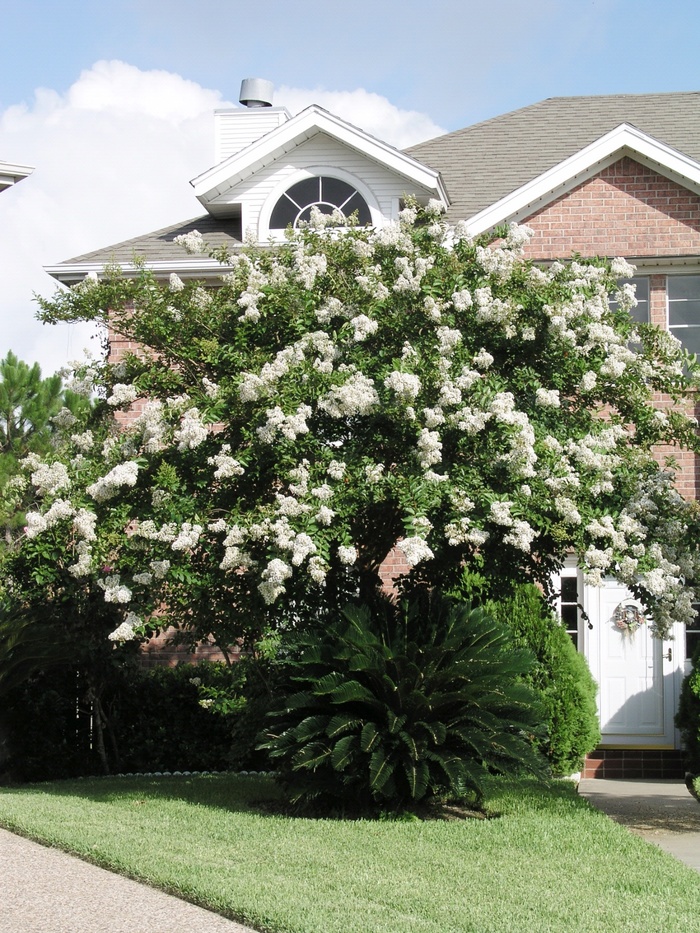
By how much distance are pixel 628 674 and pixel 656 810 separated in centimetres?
379

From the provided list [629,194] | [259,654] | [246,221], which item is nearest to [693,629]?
[629,194]

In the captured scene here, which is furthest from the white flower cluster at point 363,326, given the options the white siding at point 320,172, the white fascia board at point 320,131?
the white siding at point 320,172

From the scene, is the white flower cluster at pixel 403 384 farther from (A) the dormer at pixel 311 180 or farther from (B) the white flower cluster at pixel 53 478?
(A) the dormer at pixel 311 180

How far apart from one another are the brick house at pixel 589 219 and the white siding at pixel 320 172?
0.04ft

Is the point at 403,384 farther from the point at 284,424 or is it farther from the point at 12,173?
the point at 12,173

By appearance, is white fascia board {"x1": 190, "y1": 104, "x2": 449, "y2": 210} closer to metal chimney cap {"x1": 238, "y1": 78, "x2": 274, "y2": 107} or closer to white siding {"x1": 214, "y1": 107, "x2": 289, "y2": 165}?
white siding {"x1": 214, "y1": 107, "x2": 289, "y2": 165}

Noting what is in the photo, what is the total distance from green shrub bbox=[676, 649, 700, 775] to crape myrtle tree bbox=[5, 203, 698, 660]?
2072mm

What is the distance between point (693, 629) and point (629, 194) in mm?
5494

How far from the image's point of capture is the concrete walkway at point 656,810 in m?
9.10

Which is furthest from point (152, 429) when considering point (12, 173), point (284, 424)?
point (12, 173)

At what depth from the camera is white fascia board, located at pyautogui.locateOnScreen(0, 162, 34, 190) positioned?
41.4ft

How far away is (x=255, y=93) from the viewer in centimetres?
1698

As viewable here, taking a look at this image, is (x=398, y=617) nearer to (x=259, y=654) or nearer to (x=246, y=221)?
(x=259, y=654)

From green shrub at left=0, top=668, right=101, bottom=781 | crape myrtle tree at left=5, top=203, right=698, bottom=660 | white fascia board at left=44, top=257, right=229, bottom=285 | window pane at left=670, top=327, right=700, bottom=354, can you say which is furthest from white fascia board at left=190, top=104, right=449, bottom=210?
green shrub at left=0, top=668, right=101, bottom=781
